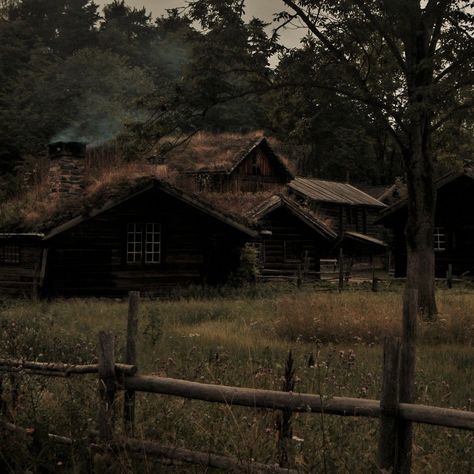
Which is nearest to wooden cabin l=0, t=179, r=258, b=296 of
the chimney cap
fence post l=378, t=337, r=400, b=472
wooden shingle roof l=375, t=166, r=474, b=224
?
the chimney cap

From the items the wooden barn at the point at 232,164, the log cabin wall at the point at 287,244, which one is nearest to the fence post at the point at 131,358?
the wooden barn at the point at 232,164

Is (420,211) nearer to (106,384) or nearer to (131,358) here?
(131,358)

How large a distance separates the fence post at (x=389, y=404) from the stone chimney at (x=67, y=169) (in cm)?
1978

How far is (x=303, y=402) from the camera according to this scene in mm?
4570

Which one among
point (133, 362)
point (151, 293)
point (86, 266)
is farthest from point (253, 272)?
point (133, 362)

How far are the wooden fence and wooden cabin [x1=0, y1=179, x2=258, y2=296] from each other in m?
15.7

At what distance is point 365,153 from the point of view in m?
70.9

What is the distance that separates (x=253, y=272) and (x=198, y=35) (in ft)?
36.0

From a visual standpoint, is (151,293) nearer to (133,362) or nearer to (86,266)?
(86,266)

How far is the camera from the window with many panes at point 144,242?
23031 millimetres

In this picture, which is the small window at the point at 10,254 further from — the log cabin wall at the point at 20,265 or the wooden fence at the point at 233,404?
the wooden fence at the point at 233,404

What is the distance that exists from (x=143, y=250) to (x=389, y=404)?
63.4 ft

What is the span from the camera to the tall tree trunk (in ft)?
52.9

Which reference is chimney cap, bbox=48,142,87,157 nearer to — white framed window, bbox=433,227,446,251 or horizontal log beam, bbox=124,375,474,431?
white framed window, bbox=433,227,446,251
